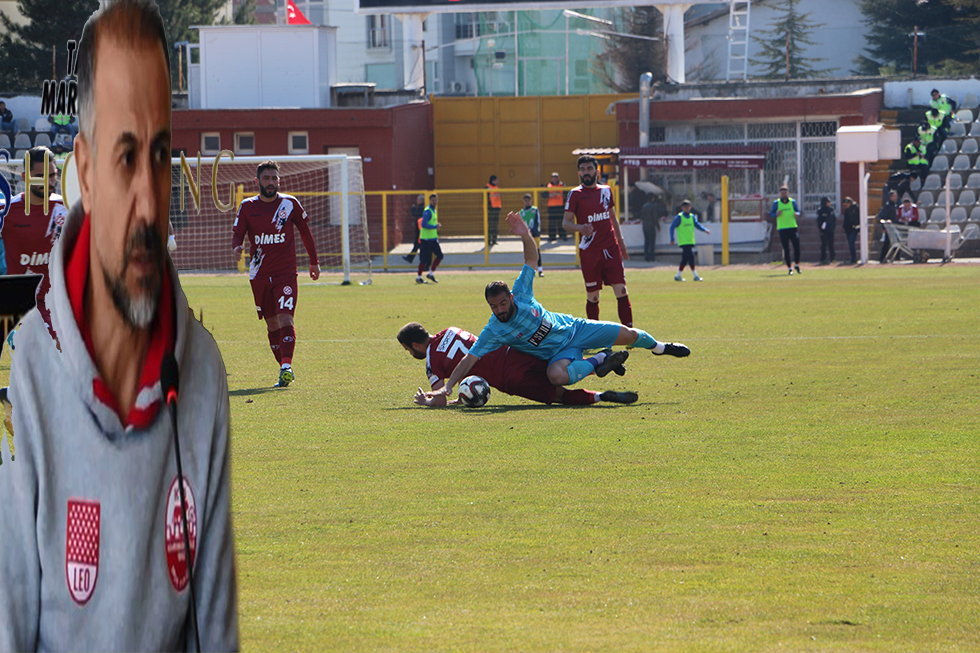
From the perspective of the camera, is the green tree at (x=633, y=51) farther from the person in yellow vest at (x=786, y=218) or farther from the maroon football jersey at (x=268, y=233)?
the maroon football jersey at (x=268, y=233)

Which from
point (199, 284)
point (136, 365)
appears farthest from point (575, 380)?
point (199, 284)

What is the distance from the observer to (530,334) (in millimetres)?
10578

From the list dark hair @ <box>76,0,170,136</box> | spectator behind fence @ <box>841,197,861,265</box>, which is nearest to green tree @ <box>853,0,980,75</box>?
spectator behind fence @ <box>841,197,861,265</box>

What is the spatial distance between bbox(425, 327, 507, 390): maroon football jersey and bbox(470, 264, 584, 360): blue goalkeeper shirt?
0.25 metres

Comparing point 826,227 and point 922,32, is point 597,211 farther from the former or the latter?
point 922,32

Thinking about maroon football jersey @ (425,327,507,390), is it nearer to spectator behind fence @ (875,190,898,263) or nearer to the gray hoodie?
the gray hoodie

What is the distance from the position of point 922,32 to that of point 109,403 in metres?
54.7

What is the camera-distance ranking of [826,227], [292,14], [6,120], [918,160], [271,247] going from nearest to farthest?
[271,247], [826,227], [918,160], [6,120], [292,14]

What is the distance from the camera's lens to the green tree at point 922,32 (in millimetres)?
51681

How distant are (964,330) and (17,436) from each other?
1543cm

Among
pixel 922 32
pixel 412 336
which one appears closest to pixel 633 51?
pixel 922 32

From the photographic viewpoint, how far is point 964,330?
16.0 meters

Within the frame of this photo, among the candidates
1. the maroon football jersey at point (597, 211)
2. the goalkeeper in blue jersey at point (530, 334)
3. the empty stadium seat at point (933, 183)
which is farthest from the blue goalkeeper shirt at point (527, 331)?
the empty stadium seat at point (933, 183)

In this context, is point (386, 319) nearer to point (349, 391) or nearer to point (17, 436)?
point (349, 391)
